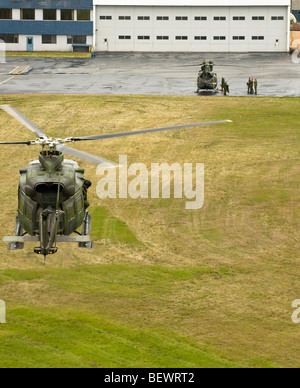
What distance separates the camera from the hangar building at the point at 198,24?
9719cm

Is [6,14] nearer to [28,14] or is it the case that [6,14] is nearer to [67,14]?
[28,14]

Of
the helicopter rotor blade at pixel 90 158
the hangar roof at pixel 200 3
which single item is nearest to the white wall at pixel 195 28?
the hangar roof at pixel 200 3

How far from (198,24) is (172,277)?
225 feet

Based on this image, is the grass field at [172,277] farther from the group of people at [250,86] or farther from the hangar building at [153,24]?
the hangar building at [153,24]

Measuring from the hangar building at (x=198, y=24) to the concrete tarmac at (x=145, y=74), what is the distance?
2.20 metres

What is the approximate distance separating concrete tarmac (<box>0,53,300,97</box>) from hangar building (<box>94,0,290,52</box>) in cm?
220

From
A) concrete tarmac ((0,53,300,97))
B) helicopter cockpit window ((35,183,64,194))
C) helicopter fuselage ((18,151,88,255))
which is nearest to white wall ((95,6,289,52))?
concrete tarmac ((0,53,300,97))

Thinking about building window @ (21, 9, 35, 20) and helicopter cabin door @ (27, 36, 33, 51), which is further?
helicopter cabin door @ (27, 36, 33, 51)

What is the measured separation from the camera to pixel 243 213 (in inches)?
1646

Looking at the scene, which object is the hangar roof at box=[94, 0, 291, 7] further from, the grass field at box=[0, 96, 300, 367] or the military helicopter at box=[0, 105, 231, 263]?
the military helicopter at box=[0, 105, 231, 263]

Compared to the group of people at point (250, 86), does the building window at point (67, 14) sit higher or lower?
higher

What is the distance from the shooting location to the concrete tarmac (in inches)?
2911

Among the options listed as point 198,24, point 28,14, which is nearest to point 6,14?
point 28,14
